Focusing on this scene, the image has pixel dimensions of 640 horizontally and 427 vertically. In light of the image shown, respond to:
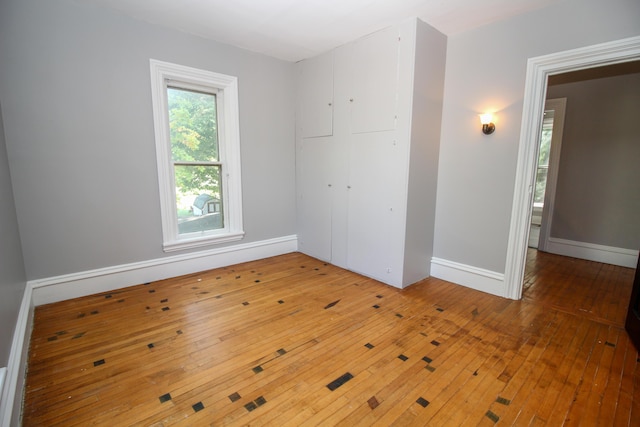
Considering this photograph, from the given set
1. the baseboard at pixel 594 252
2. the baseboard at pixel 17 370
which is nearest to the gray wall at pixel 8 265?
the baseboard at pixel 17 370

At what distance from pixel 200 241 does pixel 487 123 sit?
3.45m

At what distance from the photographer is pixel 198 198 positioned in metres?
3.61

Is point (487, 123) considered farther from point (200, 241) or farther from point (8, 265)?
point (8, 265)

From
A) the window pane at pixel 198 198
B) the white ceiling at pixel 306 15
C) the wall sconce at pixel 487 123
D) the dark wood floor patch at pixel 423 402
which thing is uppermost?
the white ceiling at pixel 306 15

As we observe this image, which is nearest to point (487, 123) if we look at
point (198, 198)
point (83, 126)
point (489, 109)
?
point (489, 109)

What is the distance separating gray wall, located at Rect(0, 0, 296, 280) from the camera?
2455 mm

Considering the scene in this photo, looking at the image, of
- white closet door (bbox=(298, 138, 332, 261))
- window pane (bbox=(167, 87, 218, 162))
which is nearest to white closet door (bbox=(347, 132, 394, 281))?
white closet door (bbox=(298, 138, 332, 261))

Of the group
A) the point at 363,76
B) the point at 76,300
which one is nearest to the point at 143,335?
the point at 76,300

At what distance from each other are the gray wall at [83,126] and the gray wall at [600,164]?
195 inches

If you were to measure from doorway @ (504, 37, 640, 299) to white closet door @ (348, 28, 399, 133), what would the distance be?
1211 mm

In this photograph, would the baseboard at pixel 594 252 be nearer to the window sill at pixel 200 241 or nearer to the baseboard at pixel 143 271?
the baseboard at pixel 143 271

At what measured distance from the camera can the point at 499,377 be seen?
1.83 m

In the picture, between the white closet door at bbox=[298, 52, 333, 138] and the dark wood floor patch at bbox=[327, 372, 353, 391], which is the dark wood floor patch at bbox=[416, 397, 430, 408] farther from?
the white closet door at bbox=[298, 52, 333, 138]

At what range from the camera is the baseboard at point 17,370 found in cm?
130
